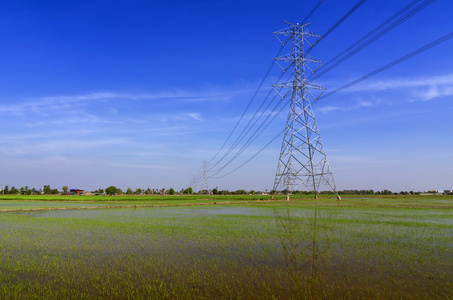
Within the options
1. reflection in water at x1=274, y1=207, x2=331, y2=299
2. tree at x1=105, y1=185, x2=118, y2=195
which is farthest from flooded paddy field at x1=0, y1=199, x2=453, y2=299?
tree at x1=105, y1=185, x2=118, y2=195

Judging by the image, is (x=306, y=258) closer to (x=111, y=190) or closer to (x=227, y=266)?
(x=227, y=266)

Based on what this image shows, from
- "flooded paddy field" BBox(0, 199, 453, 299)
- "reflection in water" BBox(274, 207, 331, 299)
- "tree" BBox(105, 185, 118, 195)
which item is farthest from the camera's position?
"tree" BBox(105, 185, 118, 195)

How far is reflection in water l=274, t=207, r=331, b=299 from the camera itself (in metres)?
7.40

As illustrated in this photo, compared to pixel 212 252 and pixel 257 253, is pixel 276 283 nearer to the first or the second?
pixel 257 253

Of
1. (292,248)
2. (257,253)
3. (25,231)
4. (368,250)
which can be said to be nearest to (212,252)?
(257,253)

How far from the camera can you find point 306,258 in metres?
10.4

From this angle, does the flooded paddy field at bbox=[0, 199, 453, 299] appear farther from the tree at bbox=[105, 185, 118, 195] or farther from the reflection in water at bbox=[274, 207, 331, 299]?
the tree at bbox=[105, 185, 118, 195]

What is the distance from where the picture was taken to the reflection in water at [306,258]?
7.40 meters

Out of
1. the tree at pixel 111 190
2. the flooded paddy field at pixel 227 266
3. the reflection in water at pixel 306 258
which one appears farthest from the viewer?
the tree at pixel 111 190

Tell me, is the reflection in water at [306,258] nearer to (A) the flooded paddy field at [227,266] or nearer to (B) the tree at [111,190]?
(A) the flooded paddy field at [227,266]

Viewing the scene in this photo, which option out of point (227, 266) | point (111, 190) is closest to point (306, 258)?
point (227, 266)

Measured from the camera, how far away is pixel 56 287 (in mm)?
7375

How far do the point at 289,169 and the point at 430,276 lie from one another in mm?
40806

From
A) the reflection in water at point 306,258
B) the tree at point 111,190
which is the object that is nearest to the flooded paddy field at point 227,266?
the reflection in water at point 306,258
